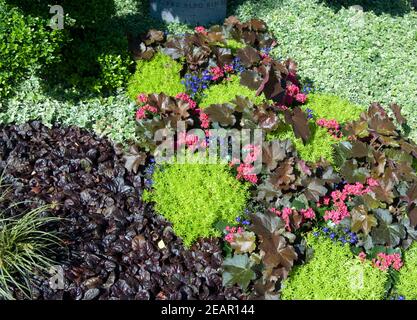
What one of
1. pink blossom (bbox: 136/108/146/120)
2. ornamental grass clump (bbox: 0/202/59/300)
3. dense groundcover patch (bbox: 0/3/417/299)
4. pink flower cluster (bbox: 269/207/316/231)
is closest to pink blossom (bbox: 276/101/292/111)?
dense groundcover patch (bbox: 0/3/417/299)

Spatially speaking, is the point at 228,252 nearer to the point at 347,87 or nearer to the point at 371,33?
the point at 347,87

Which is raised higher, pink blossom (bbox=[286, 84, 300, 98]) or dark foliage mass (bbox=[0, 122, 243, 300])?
pink blossom (bbox=[286, 84, 300, 98])

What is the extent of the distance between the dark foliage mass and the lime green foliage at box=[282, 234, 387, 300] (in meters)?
0.42

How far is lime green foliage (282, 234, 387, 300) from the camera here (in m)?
3.57

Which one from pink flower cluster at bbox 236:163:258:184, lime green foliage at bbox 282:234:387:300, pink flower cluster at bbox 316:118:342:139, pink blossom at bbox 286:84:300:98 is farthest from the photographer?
pink blossom at bbox 286:84:300:98

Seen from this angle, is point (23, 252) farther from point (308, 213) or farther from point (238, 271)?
point (308, 213)

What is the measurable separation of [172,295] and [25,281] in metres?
0.99

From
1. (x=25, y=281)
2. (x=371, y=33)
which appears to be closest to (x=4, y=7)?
(x=25, y=281)

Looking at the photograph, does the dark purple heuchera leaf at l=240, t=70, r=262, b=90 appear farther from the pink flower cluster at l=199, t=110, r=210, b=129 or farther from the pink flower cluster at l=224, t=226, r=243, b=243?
the pink flower cluster at l=224, t=226, r=243, b=243

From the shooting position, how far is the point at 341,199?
4.08 m

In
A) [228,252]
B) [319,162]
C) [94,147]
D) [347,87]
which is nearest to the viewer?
[228,252]

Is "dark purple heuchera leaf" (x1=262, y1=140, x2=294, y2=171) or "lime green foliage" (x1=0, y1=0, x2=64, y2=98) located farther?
"lime green foliage" (x1=0, y1=0, x2=64, y2=98)

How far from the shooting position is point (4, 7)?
4.42 m
